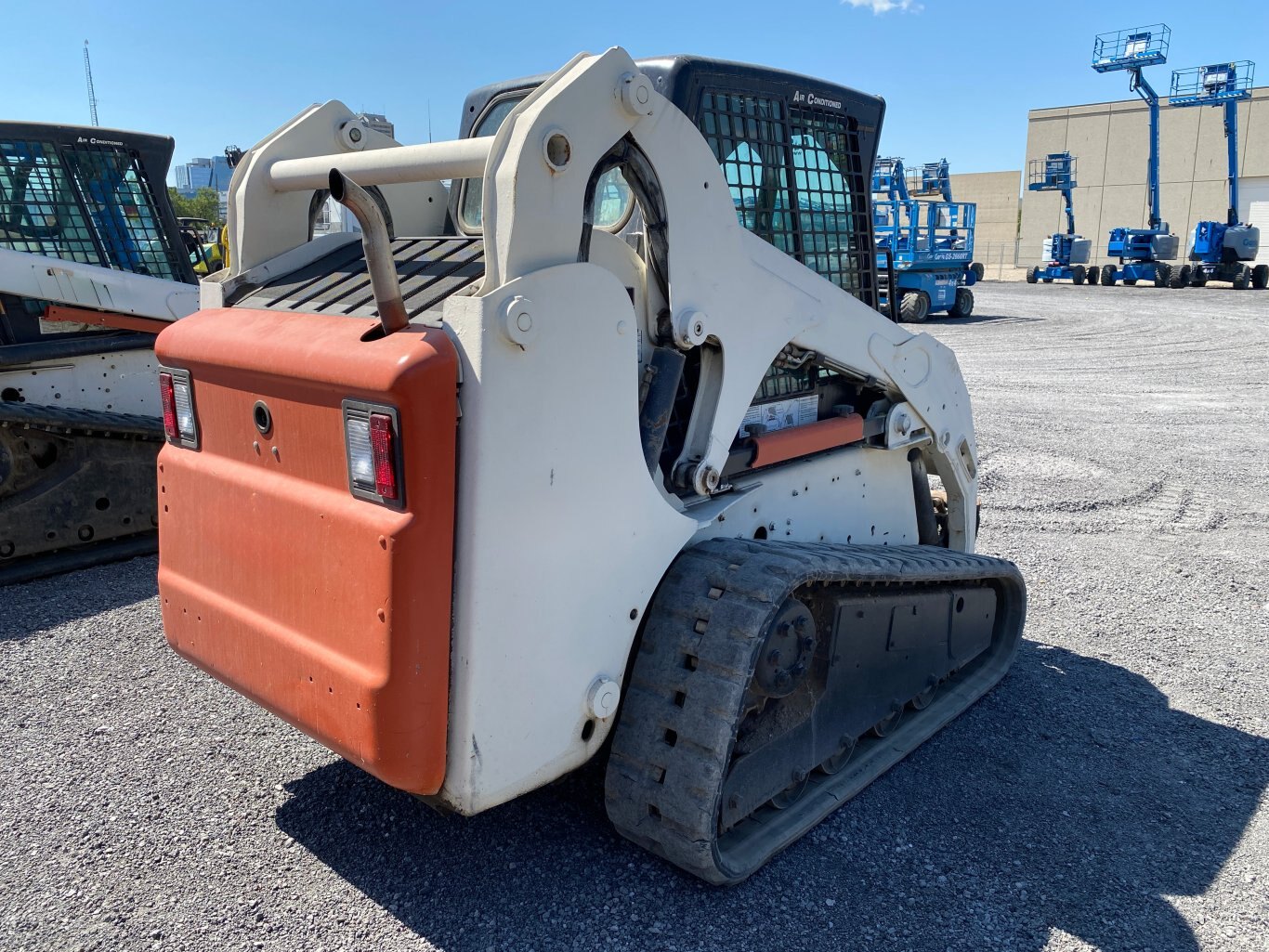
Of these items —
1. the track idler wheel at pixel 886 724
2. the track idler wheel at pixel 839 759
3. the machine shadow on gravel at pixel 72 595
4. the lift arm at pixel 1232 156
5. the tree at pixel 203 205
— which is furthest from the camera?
the tree at pixel 203 205

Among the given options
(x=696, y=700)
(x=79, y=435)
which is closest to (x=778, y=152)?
(x=696, y=700)

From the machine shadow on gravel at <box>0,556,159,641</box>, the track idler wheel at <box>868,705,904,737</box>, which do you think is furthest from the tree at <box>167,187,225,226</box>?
the track idler wheel at <box>868,705,904,737</box>

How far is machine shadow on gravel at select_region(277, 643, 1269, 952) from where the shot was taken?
2861 millimetres

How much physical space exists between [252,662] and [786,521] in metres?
1.88

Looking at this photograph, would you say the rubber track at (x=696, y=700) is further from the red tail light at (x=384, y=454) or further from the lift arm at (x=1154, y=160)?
the lift arm at (x=1154, y=160)

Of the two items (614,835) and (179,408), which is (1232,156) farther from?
(179,408)

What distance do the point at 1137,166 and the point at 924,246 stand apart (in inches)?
1307

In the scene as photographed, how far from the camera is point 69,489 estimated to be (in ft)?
19.9

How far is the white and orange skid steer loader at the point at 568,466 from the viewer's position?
2480 millimetres

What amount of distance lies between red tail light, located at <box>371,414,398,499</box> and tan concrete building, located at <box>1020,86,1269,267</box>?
4936 cm

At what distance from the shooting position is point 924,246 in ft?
80.7

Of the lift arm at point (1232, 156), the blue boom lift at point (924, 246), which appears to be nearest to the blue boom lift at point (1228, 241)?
the lift arm at point (1232, 156)

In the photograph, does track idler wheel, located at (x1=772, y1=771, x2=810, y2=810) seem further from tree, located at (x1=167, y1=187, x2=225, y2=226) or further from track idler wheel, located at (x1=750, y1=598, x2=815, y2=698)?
tree, located at (x1=167, y1=187, x2=225, y2=226)

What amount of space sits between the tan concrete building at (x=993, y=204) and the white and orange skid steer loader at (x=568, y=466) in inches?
2237
